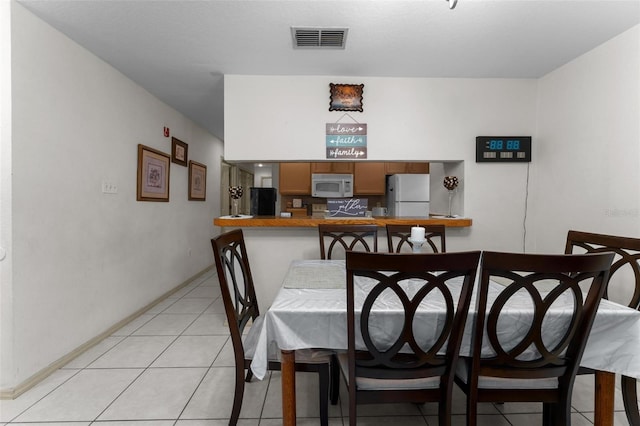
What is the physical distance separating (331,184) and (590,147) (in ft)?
10.6

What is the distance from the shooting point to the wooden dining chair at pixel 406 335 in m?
1.06

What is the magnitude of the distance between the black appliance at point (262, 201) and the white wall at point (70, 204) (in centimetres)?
118

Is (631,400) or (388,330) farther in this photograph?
(631,400)

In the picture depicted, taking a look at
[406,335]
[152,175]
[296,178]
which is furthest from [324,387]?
[296,178]

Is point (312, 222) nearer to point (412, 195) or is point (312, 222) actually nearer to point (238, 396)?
point (238, 396)

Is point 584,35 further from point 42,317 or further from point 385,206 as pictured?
point 42,317

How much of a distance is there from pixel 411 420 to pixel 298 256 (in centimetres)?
167

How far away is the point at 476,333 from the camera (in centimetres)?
114

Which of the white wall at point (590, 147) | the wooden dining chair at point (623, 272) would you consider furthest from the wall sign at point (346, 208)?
the white wall at point (590, 147)

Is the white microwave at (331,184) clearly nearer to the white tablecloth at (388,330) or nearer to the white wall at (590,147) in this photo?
the white wall at (590,147)

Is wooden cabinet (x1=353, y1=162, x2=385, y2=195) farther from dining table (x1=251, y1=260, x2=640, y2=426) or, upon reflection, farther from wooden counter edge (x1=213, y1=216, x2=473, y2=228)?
dining table (x1=251, y1=260, x2=640, y2=426)

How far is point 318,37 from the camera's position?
2268 millimetres

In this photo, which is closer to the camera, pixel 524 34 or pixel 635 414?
pixel 635 414

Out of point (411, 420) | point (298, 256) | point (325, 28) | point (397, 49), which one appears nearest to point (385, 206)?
point (298, 256)
